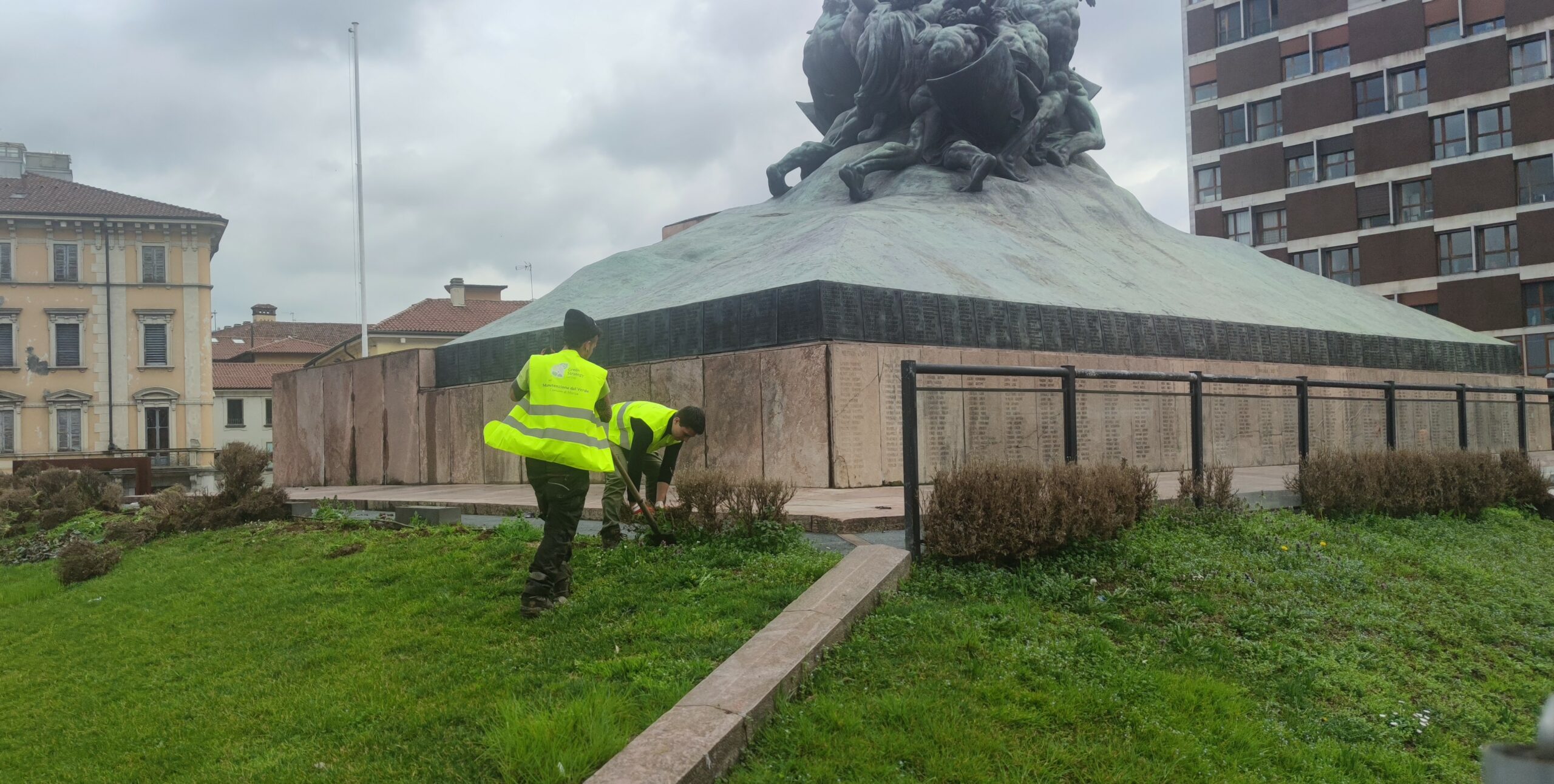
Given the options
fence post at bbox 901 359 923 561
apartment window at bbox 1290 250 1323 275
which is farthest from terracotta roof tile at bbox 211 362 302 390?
fence post at bbox 901 359 923 561

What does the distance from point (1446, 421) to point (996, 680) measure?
9.78 m

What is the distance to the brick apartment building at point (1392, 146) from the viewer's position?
121 ft

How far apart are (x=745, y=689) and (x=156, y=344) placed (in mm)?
47315

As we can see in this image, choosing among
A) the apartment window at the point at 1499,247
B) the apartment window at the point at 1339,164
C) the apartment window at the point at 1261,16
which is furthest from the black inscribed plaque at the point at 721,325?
the apartment window at the point at 1261,16

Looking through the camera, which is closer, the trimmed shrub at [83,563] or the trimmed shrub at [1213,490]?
the trimmed shrub at [1213,490]

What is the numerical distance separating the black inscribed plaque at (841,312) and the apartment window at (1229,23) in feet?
129

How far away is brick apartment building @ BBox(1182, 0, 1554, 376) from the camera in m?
36.9

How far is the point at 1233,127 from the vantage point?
44938mm

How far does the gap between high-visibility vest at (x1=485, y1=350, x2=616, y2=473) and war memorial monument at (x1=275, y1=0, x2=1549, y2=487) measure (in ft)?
6.72

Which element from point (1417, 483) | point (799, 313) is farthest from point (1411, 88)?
point (799, 313)

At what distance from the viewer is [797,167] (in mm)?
19531

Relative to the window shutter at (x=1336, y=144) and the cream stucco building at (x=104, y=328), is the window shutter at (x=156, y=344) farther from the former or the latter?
the window shutter at (x=1336, y=144)

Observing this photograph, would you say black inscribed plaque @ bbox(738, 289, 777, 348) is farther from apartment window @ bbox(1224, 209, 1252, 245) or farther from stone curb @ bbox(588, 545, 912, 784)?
apartment window @ bbox(1224, 209, 1252, 245)

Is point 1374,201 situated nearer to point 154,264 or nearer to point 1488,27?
point 1488,27
